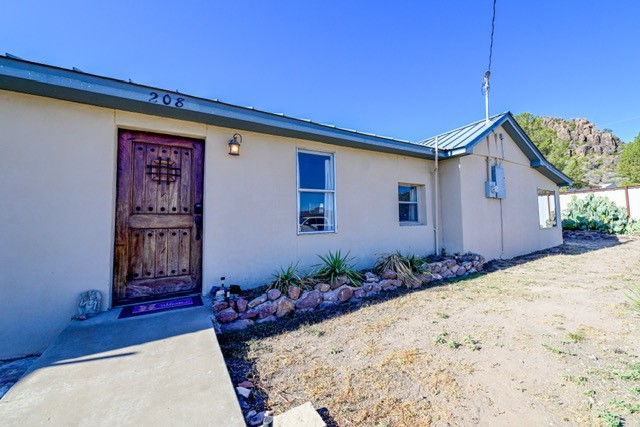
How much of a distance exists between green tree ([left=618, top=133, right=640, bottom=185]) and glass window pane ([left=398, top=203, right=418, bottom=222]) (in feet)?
101

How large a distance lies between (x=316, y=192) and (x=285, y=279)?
68.7 inches

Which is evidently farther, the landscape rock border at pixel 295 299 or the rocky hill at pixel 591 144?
the rocky hill at pixel 591 144

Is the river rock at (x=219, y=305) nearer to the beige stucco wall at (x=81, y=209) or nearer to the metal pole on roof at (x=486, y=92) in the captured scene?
the beige stucco wall at (x=81, y=209)

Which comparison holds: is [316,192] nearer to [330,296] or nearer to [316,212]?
[316,212]

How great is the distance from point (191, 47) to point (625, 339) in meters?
8.03

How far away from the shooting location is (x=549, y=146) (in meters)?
30.1

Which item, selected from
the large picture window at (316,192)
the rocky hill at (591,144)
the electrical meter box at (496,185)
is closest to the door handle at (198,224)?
the large picture window at (316,192)

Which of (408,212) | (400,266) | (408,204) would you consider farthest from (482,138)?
(400,266)

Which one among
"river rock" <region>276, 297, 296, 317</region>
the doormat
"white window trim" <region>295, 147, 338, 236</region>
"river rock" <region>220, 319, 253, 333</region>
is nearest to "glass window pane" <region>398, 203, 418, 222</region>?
"white window trim" <region>295, 147, 338, 236</region>

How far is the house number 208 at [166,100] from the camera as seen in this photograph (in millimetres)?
3229

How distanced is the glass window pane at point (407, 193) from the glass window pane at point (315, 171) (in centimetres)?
211

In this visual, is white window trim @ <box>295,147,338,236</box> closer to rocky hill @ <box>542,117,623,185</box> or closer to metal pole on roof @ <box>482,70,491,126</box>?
metal pole on roof @ <box>482,70,491,126</box>

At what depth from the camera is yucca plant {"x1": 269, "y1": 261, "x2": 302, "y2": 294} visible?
3.92m

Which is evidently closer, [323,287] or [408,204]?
[323,287]
